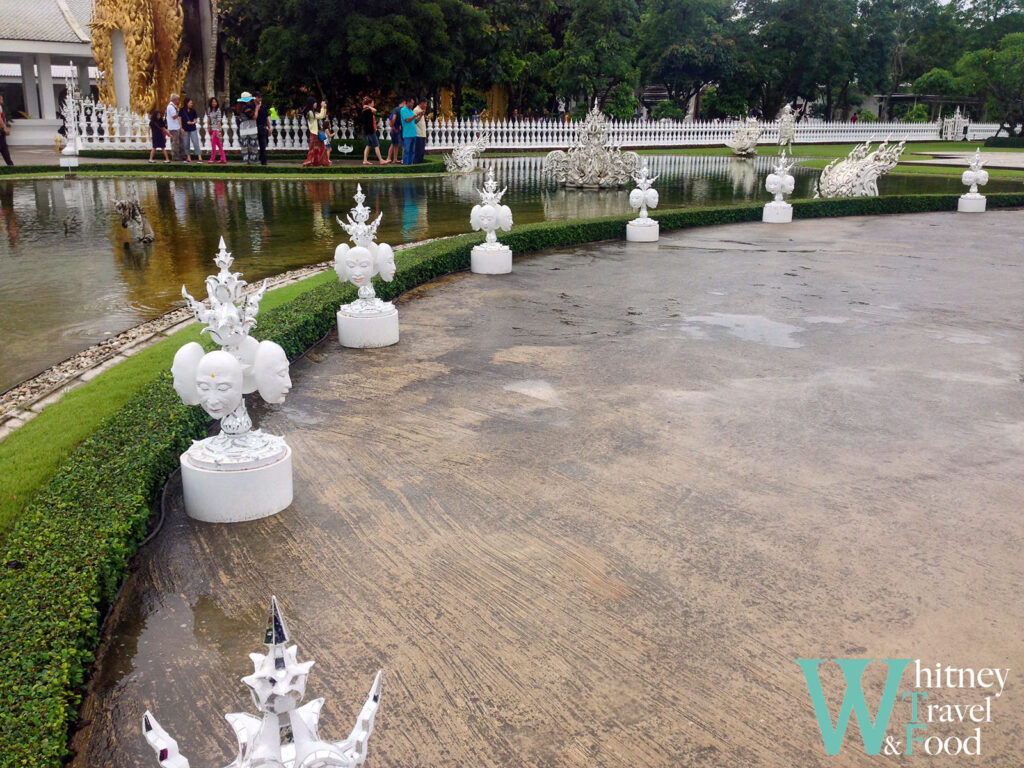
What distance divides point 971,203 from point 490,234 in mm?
12254

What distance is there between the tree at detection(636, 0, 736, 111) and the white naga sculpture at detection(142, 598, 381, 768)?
1721 inches

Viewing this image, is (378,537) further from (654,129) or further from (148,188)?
(654,129)

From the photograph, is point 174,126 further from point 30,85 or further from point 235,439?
point 235,439

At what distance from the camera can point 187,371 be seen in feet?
14.0

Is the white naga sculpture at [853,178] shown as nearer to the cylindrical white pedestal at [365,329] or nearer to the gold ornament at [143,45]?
the cylindrical white pedestal at [365,329]

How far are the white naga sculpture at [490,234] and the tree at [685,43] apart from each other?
34.8 metres

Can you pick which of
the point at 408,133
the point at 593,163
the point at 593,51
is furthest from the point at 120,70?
the point at 593,51

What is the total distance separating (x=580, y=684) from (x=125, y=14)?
3125 cm

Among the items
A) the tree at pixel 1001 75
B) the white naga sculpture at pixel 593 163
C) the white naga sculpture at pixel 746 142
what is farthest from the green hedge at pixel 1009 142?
the white naga sculpture at pixel 593 163

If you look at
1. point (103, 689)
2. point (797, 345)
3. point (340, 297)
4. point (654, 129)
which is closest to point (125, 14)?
point (654, 129)

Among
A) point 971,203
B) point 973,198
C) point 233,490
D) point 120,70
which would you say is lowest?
point 233,490

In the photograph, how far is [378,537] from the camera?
4391 millimetres

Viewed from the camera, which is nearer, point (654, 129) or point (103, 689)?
point (103, 689)

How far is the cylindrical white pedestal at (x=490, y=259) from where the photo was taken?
35.8ft
